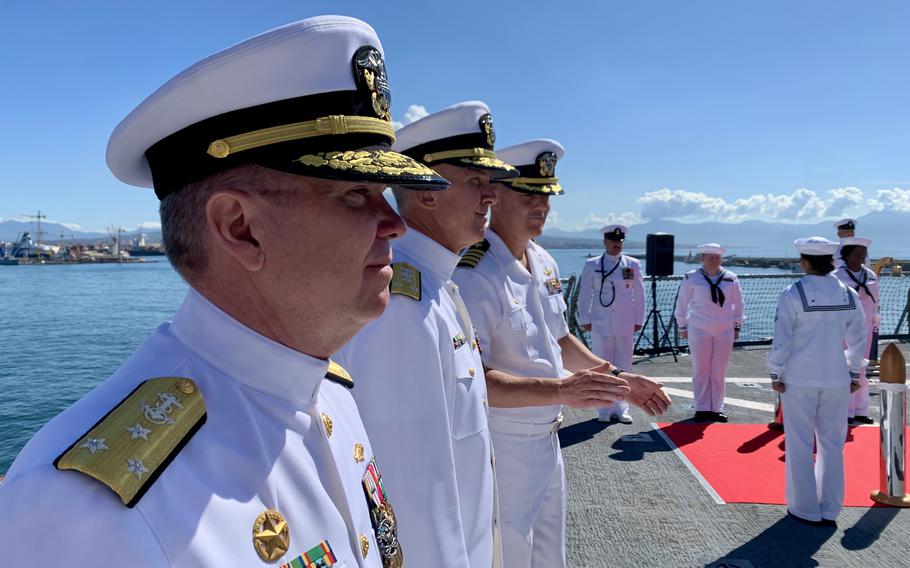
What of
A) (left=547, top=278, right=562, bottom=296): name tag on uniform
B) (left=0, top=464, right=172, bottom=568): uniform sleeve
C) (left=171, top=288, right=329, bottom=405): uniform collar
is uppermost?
(left=171, top=288, right=329, bottom=405): uniform collar

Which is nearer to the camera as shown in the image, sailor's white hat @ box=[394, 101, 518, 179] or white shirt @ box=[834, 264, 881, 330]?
sailor's white hat @ box=[394, 101, 518, 179]

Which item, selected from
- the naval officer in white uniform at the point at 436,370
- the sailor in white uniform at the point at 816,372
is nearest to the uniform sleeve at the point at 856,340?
the sailor in white uniform at the point at 816,372

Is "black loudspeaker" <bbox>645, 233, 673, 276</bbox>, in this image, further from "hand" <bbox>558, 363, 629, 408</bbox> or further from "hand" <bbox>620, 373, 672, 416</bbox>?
"hand" <bbox>558, 363, 629, 408</bbox>

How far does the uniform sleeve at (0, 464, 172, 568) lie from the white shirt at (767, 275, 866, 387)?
4.89m

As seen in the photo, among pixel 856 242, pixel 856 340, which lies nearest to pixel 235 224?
pixel 856 340

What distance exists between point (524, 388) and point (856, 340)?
3546 millimetres

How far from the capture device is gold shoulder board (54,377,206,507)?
727 millimetres

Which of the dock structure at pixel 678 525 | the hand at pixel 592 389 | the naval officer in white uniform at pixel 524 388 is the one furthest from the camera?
the dock structure at pixel 678 525

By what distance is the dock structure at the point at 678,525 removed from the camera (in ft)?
12.6

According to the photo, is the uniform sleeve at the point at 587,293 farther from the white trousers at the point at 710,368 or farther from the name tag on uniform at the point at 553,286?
the name tag on uniform at the point at 553,286

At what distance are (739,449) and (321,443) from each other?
19.3 feet

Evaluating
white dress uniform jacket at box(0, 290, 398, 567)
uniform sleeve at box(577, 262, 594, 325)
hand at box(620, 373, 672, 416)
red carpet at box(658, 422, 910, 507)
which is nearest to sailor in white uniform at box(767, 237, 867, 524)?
red carpet at box(658, 422, 910, 507)

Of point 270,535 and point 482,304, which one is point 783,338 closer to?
point 482,304

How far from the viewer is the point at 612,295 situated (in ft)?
25.1
